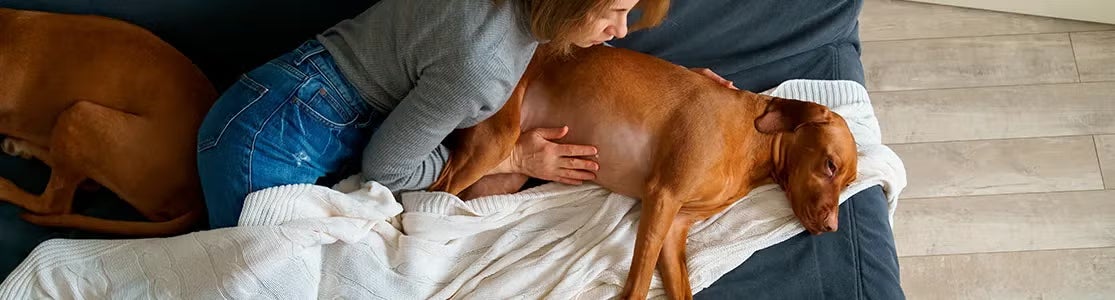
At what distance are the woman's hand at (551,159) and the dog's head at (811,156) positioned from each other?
0.38 metres

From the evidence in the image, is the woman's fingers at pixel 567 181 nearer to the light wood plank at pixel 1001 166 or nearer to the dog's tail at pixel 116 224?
the dog's tail at pixel 116 224

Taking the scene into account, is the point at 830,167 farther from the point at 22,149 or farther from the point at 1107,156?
the point at 22,149

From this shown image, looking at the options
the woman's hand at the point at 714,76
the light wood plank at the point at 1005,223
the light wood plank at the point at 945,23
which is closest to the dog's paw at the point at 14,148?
the woman's hand at the point at 714,76

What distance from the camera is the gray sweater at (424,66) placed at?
162 cm

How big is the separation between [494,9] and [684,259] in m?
0.71

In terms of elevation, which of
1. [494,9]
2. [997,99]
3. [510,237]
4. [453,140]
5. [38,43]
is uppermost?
[494,9]

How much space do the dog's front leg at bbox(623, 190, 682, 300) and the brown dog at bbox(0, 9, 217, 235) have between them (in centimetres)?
94

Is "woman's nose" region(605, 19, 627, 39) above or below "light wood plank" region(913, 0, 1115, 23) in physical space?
above

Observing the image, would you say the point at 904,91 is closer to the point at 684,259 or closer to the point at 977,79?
Result: the point at 977,79

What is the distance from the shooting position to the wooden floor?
256cm

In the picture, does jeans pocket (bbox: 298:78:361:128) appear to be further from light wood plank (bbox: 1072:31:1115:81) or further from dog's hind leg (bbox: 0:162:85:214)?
light wood plank (bbox: 1072:31:1115:81)

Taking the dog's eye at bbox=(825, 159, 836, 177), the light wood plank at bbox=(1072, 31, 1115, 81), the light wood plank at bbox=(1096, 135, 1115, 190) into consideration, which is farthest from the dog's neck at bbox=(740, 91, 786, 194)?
the light wood plank at bbox=(1072, 31, 1115, 81)

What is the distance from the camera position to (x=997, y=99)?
2848 millimetres

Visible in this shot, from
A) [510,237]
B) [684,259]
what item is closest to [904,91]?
[684,259]
